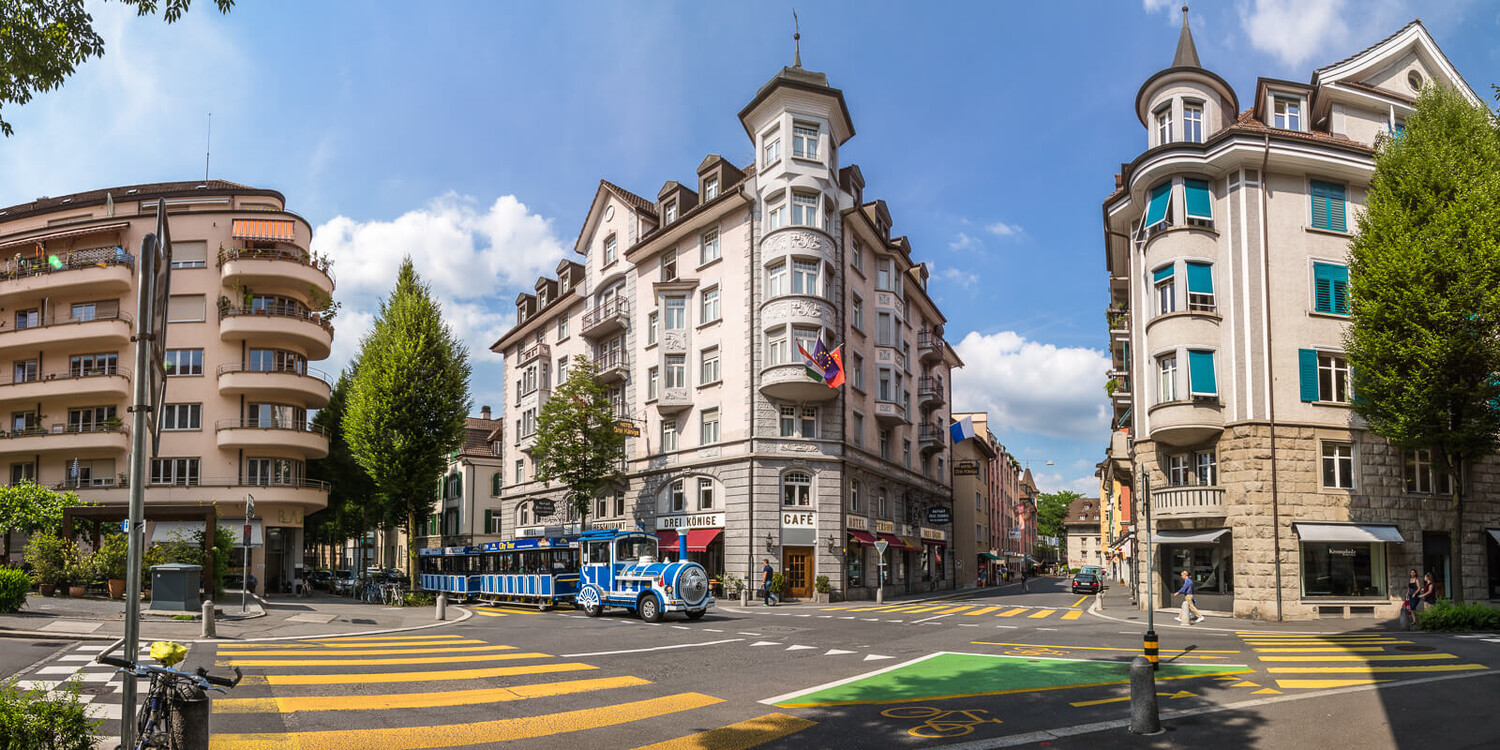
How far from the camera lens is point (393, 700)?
484 inches

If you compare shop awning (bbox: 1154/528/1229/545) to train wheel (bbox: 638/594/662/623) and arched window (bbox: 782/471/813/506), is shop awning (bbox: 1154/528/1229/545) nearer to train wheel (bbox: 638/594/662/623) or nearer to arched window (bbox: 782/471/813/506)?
arched window (bbox: 782/471/813/506)

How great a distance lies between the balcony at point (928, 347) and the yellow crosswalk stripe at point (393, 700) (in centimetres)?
4596

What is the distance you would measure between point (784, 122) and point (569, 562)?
2183cm

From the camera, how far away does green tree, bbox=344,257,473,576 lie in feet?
133

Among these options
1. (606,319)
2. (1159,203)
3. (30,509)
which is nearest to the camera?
(30,509)

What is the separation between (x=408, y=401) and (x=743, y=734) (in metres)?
33.7

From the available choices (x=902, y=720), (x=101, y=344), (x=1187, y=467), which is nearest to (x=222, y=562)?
(x=101, y=344)

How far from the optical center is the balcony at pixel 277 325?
143 feet

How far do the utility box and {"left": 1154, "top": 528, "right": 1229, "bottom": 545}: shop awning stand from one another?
29453mm

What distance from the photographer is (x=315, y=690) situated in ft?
41.9

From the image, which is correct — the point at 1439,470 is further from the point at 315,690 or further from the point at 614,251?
the point at 614,251

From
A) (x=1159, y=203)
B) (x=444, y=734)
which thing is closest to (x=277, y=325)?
(x=1159, y=203)

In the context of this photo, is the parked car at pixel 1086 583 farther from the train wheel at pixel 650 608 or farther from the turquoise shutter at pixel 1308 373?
the train wheel at pixel 650 608

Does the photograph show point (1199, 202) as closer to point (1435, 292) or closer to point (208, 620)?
point (1435, 292)
